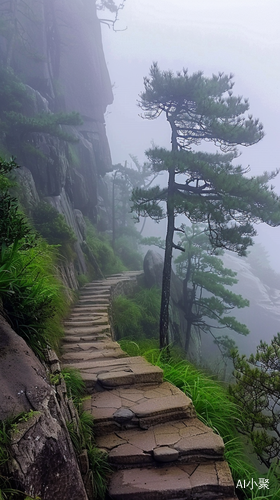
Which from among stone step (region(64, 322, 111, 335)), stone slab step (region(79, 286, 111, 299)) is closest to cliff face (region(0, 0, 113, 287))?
stone slab step (region(79, 286, 111, 299))

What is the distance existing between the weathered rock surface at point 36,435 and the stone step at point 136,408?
3.37 feet

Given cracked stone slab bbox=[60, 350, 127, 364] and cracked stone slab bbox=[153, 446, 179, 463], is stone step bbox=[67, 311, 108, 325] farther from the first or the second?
cracked stone slab bbox=[153, 446, 179, 463]

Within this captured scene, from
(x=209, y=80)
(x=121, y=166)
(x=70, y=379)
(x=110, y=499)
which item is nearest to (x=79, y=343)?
(x=70, y=379)

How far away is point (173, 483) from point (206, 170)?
684 centimetres

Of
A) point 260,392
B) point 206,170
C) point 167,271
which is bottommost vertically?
point 260,392

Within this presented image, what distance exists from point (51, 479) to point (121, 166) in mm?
27157

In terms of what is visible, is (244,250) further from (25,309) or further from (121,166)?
(121,166)

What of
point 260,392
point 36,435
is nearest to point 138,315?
point 260,392

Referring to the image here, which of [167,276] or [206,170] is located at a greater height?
[206,170]

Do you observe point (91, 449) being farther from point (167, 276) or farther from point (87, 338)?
point (167, 276)

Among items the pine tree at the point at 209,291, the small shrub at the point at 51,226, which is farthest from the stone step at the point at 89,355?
the pine tree at the point at 209,291

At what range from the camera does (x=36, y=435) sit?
5.49 feet

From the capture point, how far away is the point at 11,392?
1.82 metres

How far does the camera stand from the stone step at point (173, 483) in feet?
7.12
